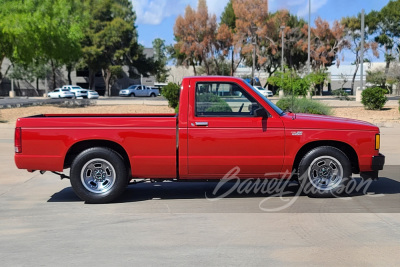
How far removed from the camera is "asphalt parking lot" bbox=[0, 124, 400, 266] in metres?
5.50

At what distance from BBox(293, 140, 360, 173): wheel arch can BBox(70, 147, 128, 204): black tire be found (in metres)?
2.74

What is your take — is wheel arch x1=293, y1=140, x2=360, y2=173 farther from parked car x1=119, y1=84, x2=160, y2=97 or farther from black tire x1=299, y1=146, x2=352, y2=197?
parked car x1=119, y1=84, x2=160, y2=97

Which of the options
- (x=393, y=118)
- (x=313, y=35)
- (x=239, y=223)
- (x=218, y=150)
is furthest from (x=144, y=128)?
(x=313, y=35)

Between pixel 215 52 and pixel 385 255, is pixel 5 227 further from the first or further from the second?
pixel 215 52

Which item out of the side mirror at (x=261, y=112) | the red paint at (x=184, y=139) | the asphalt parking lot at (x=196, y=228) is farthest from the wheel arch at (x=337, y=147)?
the side mirror at (x=261, y=112)

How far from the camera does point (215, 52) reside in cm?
6366

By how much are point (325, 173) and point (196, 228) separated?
262 cm

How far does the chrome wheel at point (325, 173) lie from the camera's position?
26.6ft

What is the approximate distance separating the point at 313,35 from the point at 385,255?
6260 cm

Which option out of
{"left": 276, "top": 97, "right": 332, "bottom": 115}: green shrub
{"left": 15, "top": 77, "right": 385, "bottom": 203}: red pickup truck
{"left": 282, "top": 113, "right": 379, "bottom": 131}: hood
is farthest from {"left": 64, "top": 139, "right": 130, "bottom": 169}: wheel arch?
{"left": 276, "top": 97, "right": 332, "bottom": 115}: green shrub

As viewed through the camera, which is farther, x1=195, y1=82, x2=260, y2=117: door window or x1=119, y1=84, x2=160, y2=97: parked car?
x1=119, y1=84, x2=160, y2=97: parked car

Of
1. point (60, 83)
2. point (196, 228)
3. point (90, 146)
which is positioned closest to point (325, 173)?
point (196, 228)

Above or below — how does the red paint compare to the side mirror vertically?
below

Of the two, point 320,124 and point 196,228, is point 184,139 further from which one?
point 320,124
